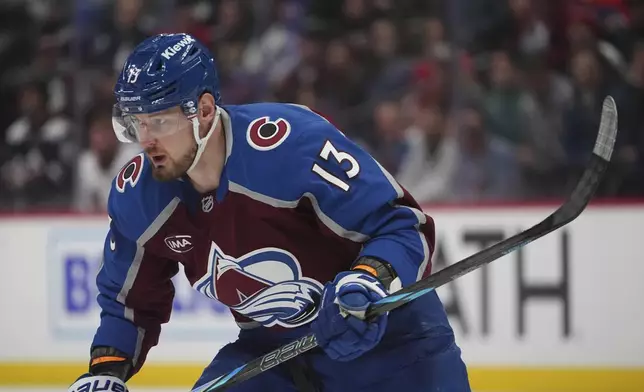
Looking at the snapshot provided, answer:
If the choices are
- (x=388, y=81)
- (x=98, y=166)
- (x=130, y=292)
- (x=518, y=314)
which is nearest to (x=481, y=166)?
(x=388, y=81)

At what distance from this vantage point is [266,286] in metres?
2.20

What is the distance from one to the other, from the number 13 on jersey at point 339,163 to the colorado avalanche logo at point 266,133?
0.09 meters

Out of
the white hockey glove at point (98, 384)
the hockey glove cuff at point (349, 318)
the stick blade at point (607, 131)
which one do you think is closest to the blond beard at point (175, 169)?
the hockey glove cuff at point (349, 318)

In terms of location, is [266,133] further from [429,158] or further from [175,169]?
[429,158]

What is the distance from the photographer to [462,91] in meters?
5.20

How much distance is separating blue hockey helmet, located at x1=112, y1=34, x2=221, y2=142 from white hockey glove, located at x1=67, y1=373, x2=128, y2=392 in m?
0.57

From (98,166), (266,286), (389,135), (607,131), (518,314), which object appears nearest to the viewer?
(607,131)

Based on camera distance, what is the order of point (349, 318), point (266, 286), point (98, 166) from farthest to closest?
point (98, 166) → point (266, 286) → point (349, 318)

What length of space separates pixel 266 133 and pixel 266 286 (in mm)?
Answer: 333

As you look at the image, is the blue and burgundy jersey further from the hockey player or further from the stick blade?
the stick blade

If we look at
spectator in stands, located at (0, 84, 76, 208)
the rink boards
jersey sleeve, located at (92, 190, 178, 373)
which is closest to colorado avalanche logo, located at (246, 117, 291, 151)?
jersey sleeve, located at (92, 190, 178, 373)

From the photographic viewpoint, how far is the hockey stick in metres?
1.85

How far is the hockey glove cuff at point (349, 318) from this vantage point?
1.94 m

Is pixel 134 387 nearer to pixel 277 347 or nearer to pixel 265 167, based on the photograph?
pixel 277 347
